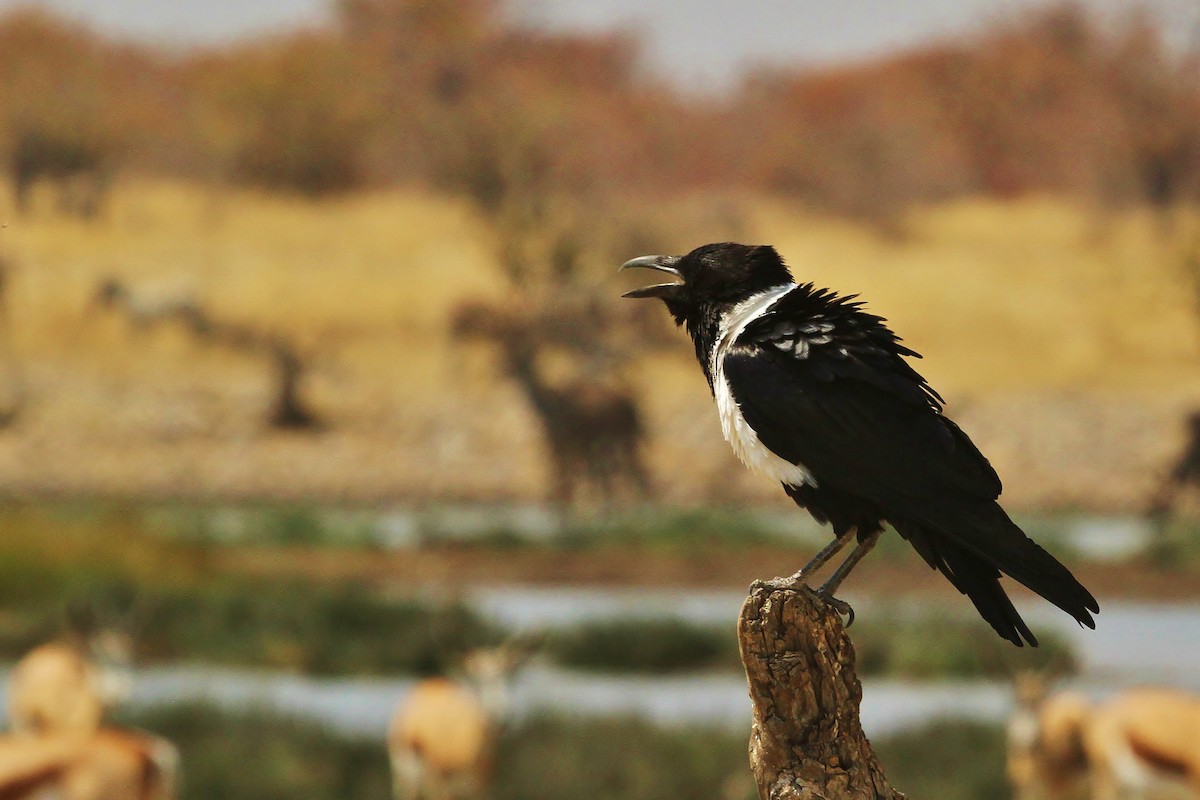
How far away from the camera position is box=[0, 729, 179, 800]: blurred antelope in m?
6.64

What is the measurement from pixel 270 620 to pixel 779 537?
23.1 ft

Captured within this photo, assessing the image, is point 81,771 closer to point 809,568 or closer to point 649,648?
point 809,568

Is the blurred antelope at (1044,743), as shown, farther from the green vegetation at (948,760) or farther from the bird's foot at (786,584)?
the bird's foot at (786,584)

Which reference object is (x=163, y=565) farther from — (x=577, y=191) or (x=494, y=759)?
(x=577, y=191)

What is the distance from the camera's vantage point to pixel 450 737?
8.38 m

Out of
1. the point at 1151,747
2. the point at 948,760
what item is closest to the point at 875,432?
the point at 1151,747

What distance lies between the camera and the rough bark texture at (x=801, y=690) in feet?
8.55

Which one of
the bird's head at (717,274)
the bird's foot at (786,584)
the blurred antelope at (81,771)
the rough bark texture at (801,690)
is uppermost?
the bird's head at (717,274)

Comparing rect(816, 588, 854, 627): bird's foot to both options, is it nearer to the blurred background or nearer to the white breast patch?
the white breast patch

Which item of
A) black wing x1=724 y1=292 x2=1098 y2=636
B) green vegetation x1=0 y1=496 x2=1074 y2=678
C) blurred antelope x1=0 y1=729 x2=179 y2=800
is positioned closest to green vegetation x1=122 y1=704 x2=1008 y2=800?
blurred antelope x1=0 y1=729 x2=179 y2=800

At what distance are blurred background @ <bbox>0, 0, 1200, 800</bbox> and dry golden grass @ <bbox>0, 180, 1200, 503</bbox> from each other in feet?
0.24

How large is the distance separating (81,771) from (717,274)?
16.2 feet

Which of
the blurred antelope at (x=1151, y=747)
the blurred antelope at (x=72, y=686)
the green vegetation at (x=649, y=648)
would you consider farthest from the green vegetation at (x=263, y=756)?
the green vegetation at (x=649, y=648)

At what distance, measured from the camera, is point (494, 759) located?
8945 mm
